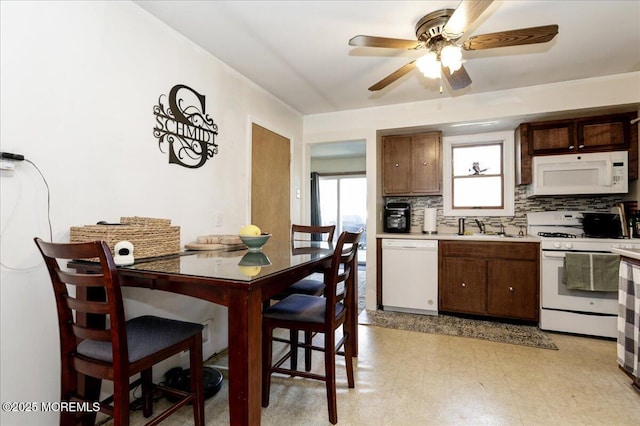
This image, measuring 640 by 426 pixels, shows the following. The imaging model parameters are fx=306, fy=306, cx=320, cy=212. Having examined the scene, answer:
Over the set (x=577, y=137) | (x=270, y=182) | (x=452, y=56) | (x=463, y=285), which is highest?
(x=452, y=56)

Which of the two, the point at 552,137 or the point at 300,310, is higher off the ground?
the point at 552,137

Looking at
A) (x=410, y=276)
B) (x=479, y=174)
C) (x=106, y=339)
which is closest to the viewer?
(x=106, y=339)

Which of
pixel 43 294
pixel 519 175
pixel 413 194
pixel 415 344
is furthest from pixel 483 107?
pixel 43 294

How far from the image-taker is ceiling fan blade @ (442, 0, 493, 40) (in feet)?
4.84

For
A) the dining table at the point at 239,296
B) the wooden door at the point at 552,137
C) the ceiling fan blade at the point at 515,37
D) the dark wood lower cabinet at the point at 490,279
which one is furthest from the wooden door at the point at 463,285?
the dining table at the point at 239,296

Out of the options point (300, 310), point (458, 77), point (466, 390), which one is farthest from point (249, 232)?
point (458, 77)

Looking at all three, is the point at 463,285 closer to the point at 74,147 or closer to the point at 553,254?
the point at 553,254

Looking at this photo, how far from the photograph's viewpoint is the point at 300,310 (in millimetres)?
1773

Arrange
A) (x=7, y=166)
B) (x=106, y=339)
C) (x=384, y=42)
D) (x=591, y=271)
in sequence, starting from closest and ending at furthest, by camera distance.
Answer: (x=106, y=339) < (x=7, y=166) < (x=384, y=42) < (x=591, y=271)

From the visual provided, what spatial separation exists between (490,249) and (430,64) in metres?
2.11

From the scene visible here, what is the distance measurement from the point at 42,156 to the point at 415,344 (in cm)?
289

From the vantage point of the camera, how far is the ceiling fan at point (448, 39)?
1695 mm

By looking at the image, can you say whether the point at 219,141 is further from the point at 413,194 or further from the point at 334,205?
the point at 334,205

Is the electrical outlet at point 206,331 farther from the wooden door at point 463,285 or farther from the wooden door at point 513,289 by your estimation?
the wooden door at point 513,289
